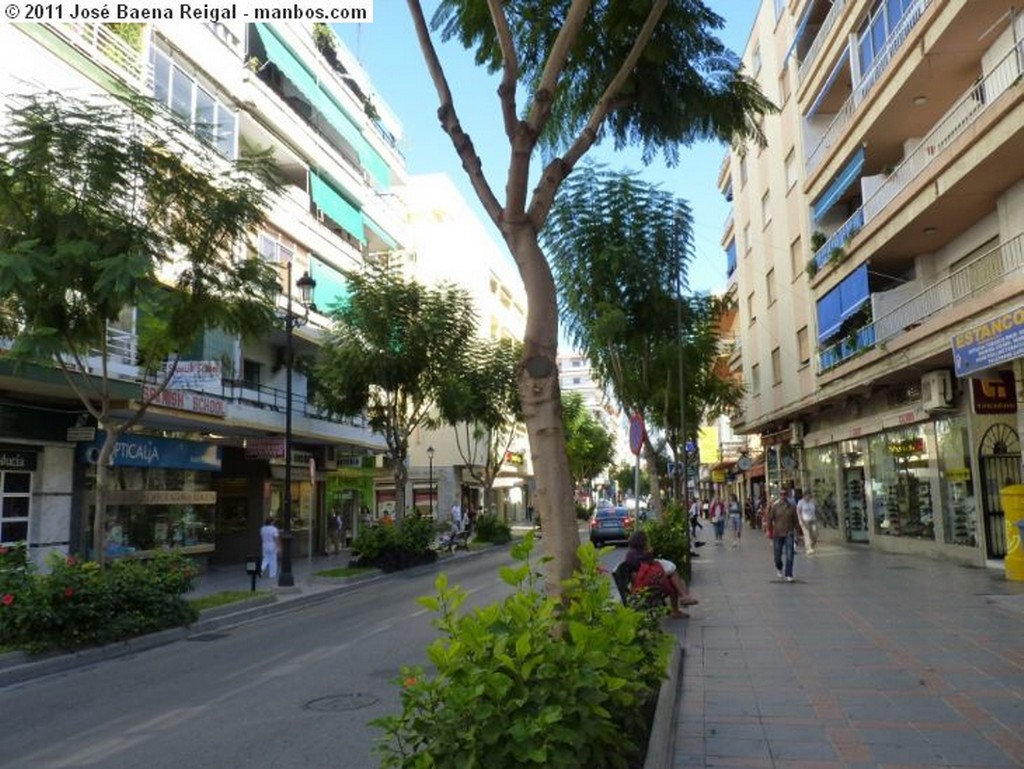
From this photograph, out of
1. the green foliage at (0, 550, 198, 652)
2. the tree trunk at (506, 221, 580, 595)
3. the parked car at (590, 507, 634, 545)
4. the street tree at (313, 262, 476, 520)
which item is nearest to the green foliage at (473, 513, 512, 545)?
the parked car at (590, 507, 634, 545)

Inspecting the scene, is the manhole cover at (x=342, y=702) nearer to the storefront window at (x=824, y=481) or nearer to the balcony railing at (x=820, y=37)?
the balcony railing at (x=820, y=37)

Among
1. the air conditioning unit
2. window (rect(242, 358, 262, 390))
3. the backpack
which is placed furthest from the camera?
window (rect(242, 358, 262, 390))

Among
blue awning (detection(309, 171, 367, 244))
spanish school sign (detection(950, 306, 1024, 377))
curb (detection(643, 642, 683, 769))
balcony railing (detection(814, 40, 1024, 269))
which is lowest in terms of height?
curb (detection(643, 642, 683, 769))

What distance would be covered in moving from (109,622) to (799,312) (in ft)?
74.1

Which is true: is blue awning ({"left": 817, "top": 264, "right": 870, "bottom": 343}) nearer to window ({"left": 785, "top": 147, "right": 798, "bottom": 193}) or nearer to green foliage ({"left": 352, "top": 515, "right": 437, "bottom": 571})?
window ({"left": 785, "top": 147, "right": 798, "bottom": 193})

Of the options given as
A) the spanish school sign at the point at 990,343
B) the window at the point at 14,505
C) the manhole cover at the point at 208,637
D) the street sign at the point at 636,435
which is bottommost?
the manhole cover at the point at 208,637

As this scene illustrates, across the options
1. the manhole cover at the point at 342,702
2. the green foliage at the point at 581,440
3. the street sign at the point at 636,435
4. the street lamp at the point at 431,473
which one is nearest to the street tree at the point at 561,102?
the manhole cover at the point at 342,702

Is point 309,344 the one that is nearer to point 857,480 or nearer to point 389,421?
point 389,421

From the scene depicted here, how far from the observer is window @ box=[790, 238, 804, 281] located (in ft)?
88.4

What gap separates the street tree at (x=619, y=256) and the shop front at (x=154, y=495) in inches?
420

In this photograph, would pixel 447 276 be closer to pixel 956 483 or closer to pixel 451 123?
pixel 956 483

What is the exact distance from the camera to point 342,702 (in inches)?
294

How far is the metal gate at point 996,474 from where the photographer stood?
16078mm

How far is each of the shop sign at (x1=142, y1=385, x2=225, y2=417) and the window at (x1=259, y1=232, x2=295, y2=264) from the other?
508cm
